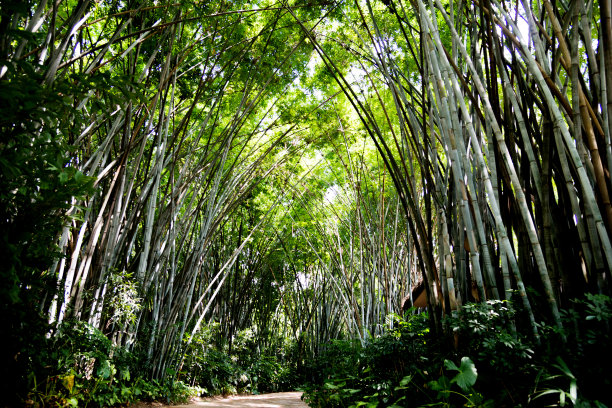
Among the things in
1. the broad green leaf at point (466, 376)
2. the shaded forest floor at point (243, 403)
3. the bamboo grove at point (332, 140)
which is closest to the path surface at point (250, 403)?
the shaded forest floor at point (243, 403)

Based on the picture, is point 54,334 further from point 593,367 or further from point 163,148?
point 593,367

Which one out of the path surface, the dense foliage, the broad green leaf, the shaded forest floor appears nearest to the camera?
the dense foliage

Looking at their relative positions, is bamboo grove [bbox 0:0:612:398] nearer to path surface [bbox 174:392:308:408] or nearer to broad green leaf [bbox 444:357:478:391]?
broad green leaf [bbox 444:357:478:391]

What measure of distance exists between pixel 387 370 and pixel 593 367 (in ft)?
3.79

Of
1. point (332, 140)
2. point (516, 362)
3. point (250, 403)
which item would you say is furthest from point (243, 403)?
point (516, 362)

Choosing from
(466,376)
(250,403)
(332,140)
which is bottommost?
(250,403)

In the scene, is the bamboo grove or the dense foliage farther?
the bamboo grove

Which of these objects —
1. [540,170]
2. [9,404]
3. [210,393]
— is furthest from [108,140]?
[210,393]

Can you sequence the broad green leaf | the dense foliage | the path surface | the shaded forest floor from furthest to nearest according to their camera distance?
the path surface < the shaded forest floor < the broad green leaf < the dense foliage

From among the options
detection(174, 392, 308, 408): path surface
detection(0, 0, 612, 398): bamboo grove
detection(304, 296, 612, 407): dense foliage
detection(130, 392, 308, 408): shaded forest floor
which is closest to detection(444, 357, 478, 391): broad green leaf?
detection(304, 296, 612, 407): dense foliage

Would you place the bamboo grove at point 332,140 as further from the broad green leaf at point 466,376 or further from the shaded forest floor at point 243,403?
the shaded forest floor at point 243,403

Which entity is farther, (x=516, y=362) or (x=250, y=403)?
(x=250, y=403)

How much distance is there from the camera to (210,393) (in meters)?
4.87

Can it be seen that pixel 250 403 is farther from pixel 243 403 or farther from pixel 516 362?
pixel 516 362
